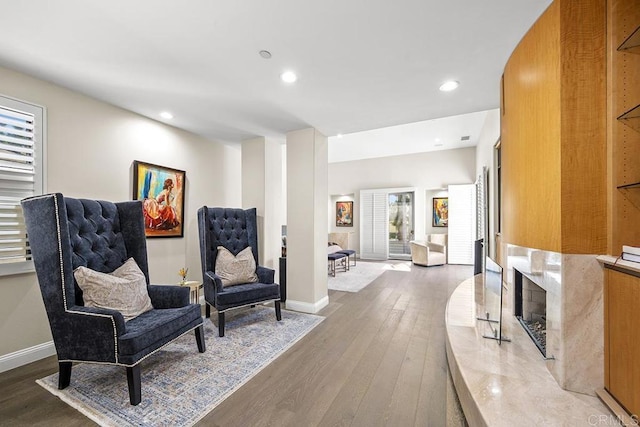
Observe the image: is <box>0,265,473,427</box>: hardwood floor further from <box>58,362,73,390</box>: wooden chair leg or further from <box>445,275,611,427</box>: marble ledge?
<box>445,275,611,427</box>: marble ledge

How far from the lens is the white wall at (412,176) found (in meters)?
7.22

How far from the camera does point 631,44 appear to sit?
1301 mm

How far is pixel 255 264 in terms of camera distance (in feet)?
11.7

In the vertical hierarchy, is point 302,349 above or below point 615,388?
below

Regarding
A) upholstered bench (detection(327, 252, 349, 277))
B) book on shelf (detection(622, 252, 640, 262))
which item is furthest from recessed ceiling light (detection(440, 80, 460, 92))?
upholstered bench (detection(327, 252, 349, 277))

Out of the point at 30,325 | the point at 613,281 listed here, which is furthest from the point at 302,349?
the point at 30,325

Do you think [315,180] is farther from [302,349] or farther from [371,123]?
[302,349]

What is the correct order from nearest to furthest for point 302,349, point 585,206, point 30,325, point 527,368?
point 585,206
point 527,368
point 30,325
point 302,349

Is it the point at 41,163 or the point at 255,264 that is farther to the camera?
the point at 255,264

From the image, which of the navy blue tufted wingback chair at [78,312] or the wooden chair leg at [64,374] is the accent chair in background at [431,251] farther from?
the wooden chair leg at [64,374]

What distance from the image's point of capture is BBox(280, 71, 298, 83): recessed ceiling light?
2315mm

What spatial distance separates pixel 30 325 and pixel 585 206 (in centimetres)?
426

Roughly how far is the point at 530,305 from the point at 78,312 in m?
3.55

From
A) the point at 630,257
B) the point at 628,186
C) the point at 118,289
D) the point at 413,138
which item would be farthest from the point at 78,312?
the point at 413,138
